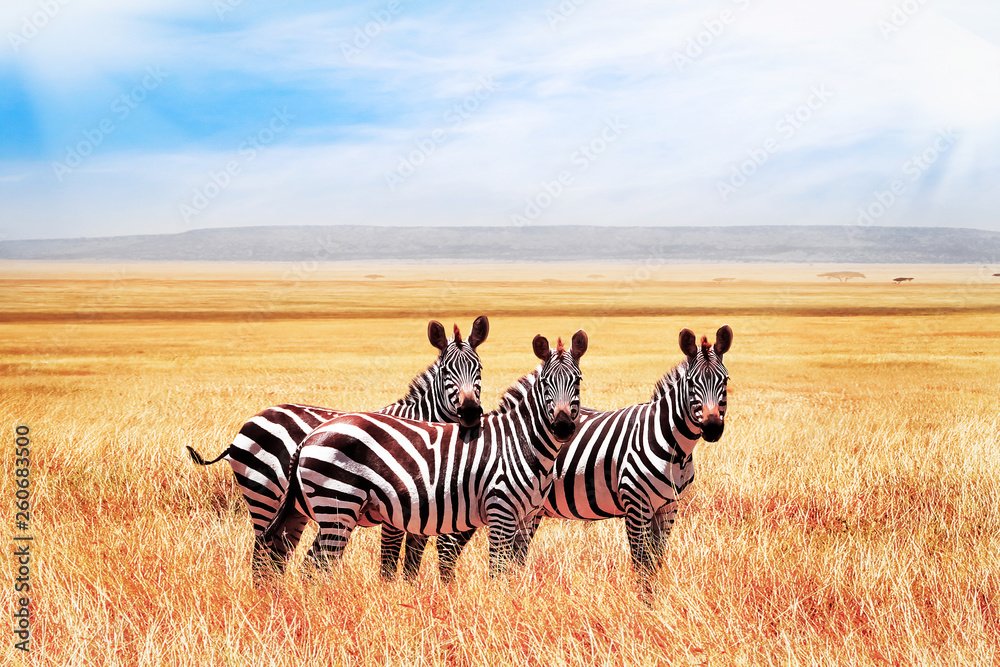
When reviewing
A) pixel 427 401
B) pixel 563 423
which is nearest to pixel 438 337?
pixel 427 401

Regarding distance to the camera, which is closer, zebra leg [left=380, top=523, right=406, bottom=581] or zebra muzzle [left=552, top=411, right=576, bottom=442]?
zebra muzzle [left=552, top=411, right=576, bottom=442]

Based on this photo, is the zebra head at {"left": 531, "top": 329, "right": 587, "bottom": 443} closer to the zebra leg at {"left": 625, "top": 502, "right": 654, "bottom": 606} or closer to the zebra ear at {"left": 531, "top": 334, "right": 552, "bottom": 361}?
the zebra ear at {"left": 531, "top": 334, "right": 552, "bottom": 361}

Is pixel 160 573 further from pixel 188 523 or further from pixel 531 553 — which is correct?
pixel 531 553

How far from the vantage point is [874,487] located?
10383 mm

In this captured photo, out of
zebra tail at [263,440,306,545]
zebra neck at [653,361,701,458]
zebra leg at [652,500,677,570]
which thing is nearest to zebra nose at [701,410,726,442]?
zebra neck at [653,361,701,458]

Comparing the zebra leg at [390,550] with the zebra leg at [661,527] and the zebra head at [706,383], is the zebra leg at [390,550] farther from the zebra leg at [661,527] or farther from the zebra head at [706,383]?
the zebra head at [706,383]

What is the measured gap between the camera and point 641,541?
20.5 ft

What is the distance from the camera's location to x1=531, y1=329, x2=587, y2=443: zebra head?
5590 millimetres

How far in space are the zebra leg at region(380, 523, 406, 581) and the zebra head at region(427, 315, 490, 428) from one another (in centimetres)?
103

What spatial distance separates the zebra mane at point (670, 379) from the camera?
6.05 m

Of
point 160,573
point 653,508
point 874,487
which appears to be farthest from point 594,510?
point 874,487

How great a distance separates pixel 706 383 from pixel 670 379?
1.91 ft

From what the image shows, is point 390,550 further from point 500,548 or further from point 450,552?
point 500,548

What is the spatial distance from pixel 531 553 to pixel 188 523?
11.9 ft
